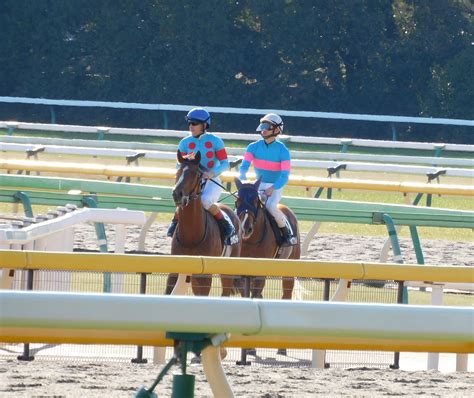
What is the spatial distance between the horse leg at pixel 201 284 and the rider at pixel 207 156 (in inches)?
78.5

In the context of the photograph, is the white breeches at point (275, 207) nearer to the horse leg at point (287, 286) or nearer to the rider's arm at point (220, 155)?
the rider's arm at point (220, 155)

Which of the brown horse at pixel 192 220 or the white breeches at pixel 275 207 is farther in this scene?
the white breeches at pixel 275 207

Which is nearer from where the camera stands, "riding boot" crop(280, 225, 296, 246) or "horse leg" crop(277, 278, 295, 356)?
"horse leg" crop(277, 278, 295, 356)

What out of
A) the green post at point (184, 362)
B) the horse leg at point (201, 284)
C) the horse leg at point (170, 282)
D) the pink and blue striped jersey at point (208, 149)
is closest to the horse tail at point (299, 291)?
the horse leg at point (201, 284)

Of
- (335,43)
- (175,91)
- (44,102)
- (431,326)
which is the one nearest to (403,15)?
(335,43)

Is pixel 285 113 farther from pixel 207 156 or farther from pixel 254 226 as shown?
pixel 207 156

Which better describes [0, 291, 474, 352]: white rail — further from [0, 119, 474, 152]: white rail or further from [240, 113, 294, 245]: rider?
[0, 119, 474, 152]: white rail

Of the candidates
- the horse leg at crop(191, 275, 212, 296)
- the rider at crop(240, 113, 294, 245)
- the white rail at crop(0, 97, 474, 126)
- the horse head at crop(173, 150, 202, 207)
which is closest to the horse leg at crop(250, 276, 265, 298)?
the horse leg at crop(191, 275, 212, 296)

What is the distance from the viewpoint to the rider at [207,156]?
9.98 metres

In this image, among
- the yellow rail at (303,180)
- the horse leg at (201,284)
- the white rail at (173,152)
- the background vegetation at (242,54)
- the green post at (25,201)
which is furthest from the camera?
the background vegetation at (242,54)

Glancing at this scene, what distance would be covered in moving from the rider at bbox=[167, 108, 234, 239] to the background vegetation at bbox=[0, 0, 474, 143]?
22.5 metres

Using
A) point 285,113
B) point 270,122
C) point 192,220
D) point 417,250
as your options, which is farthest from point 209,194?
point 285,113

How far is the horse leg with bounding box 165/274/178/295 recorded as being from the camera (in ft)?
25.5

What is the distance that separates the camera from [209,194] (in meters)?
10.1
